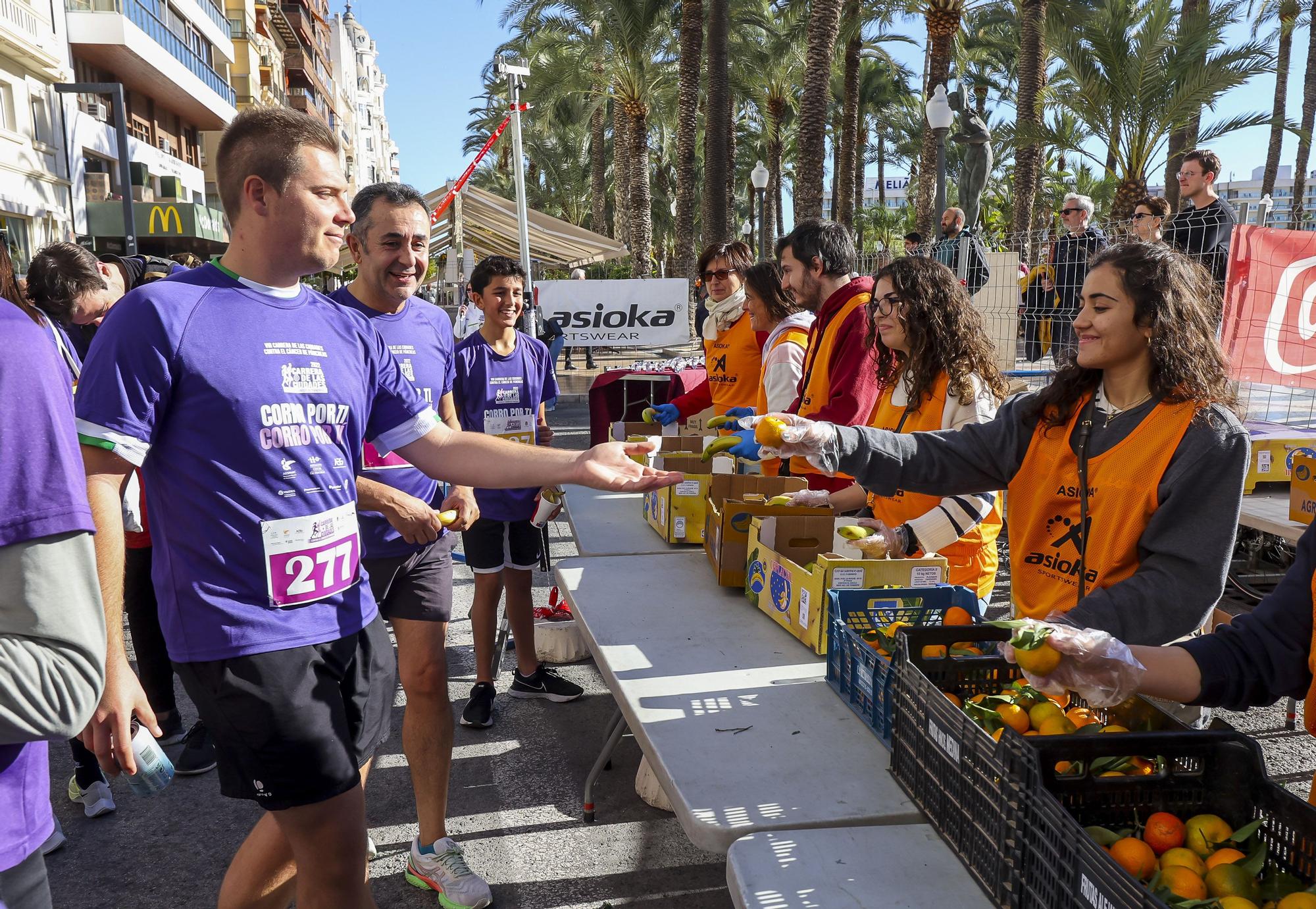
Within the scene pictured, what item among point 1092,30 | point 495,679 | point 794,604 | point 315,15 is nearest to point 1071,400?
point 794,604

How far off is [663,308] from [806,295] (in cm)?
1030

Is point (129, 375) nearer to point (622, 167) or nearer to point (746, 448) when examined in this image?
point (746, 448)

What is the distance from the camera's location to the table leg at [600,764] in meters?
3.46

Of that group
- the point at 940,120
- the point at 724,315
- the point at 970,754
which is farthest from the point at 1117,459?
the point at 940,120

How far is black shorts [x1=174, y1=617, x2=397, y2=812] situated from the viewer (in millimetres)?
1908

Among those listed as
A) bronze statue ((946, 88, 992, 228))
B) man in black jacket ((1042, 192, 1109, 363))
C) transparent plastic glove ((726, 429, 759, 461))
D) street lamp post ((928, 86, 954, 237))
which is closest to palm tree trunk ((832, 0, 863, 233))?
bronze statue ((946, 88, 992, 228))

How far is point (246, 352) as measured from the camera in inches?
75.9

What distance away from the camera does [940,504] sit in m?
2.98

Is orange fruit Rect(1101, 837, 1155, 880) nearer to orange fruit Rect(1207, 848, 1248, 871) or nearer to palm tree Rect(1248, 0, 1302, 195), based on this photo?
orange fruit Rect(1207, 848, 1248, 871)

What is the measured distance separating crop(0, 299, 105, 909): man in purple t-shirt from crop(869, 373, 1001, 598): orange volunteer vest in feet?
7.38

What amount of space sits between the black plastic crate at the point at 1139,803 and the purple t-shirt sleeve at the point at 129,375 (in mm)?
1701

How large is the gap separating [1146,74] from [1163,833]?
1507 cm

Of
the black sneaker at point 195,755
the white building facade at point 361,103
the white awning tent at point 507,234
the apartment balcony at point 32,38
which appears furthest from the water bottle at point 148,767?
the white building facade at point 361,103

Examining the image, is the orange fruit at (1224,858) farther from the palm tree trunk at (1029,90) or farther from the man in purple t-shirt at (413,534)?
the palm tree trunk at (1029,90)
